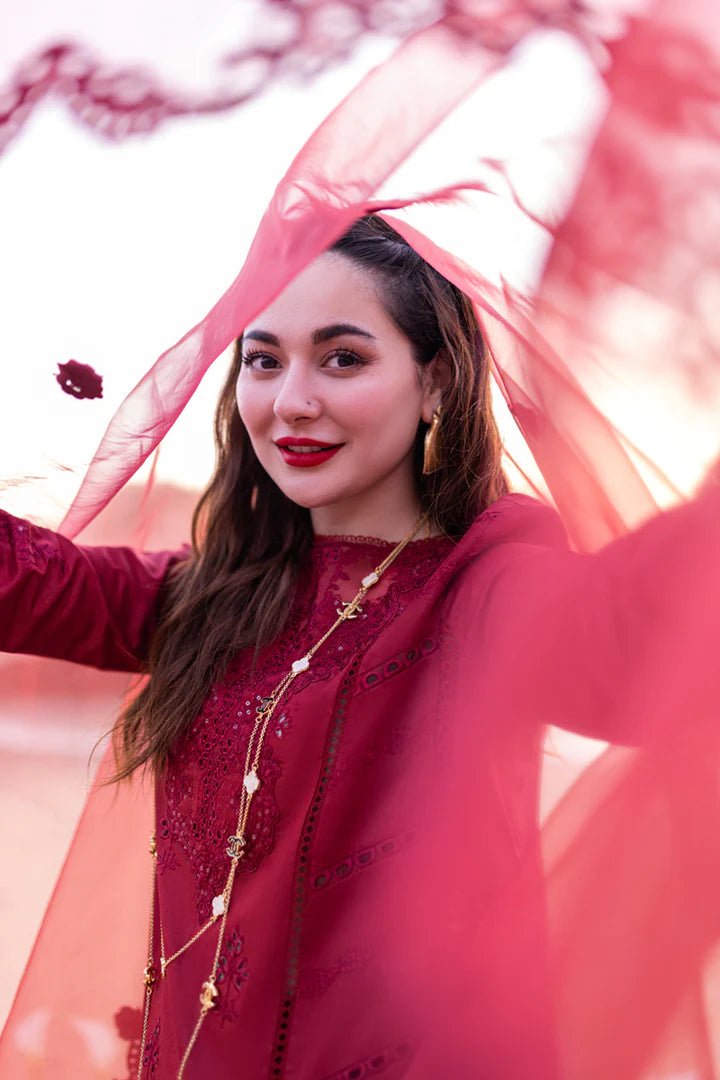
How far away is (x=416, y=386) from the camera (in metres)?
1.38

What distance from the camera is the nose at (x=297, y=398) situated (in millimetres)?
1287

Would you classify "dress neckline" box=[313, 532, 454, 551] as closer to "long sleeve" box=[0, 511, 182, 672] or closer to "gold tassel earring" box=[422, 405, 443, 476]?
"gold tassel earring" box=[422, 405, 443, 476]

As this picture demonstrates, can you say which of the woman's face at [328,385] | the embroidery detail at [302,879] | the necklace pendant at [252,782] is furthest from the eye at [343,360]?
the necklace pendant at [252,782]

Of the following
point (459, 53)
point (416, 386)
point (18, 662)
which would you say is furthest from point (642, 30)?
point (18, 662)

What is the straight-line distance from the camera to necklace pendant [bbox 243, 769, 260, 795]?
4.11ft

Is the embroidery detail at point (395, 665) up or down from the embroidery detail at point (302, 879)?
up

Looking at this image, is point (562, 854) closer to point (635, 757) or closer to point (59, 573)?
point (635, 757)

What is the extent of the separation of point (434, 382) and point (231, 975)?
0.74 metres

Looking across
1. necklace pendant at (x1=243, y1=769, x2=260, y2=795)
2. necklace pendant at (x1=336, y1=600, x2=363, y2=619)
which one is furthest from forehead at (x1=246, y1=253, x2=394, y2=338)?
necklace pendant at (x1=243, y1=769, x2=260, y2=795)

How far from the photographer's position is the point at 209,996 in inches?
47.7

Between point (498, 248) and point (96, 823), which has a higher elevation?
point (498, 248)

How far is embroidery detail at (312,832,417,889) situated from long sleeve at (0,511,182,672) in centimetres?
49

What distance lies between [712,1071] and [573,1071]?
11cm

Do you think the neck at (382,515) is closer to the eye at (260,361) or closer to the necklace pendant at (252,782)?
the eye at (260,361)
